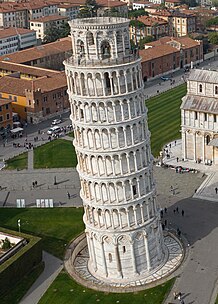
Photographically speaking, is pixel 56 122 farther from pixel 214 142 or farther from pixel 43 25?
pixel 43 25

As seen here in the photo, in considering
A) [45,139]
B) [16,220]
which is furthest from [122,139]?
[45,139]

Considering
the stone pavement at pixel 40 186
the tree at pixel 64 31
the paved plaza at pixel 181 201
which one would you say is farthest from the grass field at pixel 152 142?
the tree at pixel 64 31

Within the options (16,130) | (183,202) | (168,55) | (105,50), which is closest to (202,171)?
(183,202)

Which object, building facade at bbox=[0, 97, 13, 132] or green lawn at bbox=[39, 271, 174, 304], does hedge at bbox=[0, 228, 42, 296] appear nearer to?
green lawn at bbox=[39, 271, 174, 304]

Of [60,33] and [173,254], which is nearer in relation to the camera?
[173,254]

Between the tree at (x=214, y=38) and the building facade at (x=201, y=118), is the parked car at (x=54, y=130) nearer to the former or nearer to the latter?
the building facade at (x=201, y=118)

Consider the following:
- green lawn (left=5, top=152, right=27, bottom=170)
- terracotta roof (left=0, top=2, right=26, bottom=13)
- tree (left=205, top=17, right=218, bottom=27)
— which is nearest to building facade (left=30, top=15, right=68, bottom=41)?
terracotta roof (left=0, top=2, right=26, bottom=13)

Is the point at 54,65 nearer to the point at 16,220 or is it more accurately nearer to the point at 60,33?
the point at 60,33
